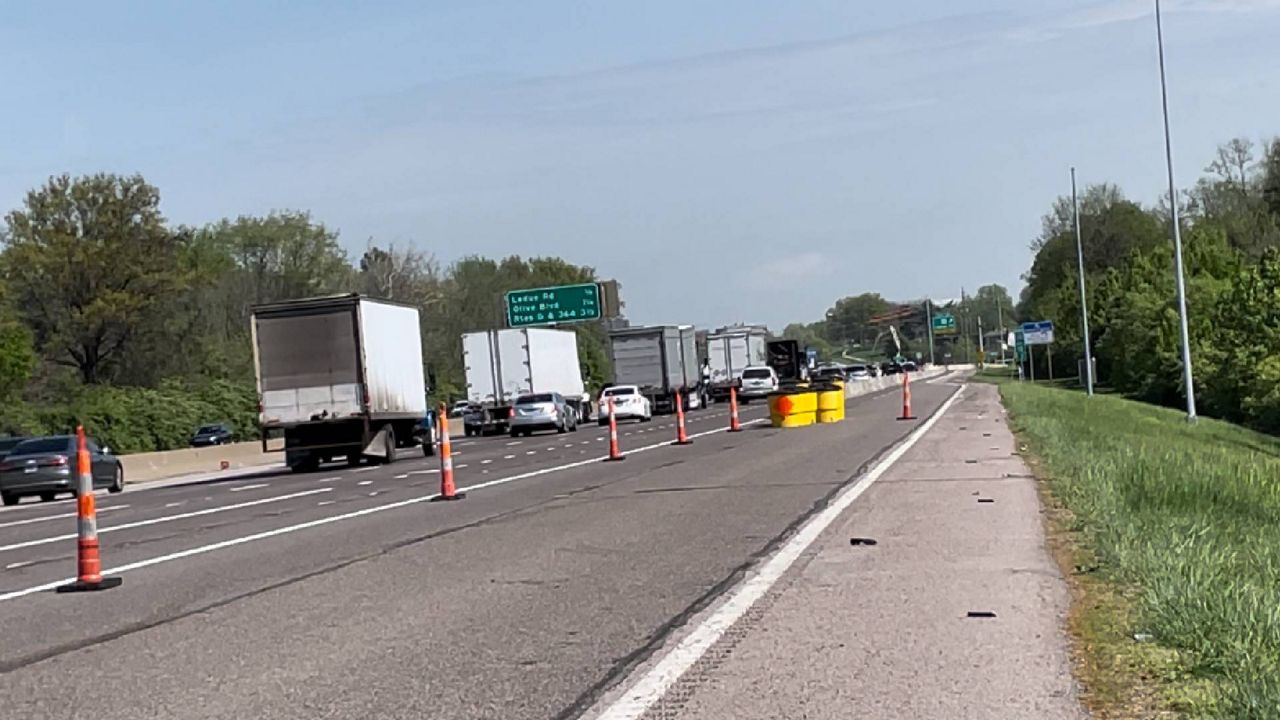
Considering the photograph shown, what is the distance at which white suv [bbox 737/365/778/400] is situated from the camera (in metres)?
76.9

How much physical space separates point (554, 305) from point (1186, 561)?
67.5 metres

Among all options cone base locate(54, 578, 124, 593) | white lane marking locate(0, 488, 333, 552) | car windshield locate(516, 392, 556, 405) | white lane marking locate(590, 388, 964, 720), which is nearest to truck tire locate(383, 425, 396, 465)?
white lane marking locate(0, 488, 333, 552)

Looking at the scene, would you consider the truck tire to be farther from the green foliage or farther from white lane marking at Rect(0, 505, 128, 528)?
the green foliage

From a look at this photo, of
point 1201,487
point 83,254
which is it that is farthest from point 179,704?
point 83,254

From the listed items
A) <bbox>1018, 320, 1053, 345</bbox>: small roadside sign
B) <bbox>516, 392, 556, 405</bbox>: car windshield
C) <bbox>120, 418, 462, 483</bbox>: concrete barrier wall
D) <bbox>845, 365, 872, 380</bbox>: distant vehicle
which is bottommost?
<bbox>120, 418, 462, 483</bbox>: concrete barrier wall

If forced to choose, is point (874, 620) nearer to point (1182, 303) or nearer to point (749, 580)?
point (749, 580)

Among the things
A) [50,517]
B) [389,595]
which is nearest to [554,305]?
[50,517]

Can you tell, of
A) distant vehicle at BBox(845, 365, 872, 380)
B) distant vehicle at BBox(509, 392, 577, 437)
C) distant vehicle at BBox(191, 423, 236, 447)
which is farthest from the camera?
distant vehicle at BBox(845, 365, 872, 380)

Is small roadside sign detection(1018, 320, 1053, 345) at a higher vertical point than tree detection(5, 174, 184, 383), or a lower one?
lower

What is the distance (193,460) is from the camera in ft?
153

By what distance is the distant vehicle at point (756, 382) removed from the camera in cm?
7688

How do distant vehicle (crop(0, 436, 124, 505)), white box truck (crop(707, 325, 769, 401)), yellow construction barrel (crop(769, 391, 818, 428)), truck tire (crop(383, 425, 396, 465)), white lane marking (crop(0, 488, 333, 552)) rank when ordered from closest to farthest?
white lane marking (crop(0, 488, 333, 552)) → distant vehicle (crop(0, 436, 124, 505)) → truck tire (crop(383, 425, 396, 465)) → yellow construction barrel (crop(769, 391, 818, 428)) → white box truck (crop(707, 325, 769, 401))

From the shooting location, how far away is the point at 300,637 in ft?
33.0

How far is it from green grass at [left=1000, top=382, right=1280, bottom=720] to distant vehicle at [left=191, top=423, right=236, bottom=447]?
1785 inches
